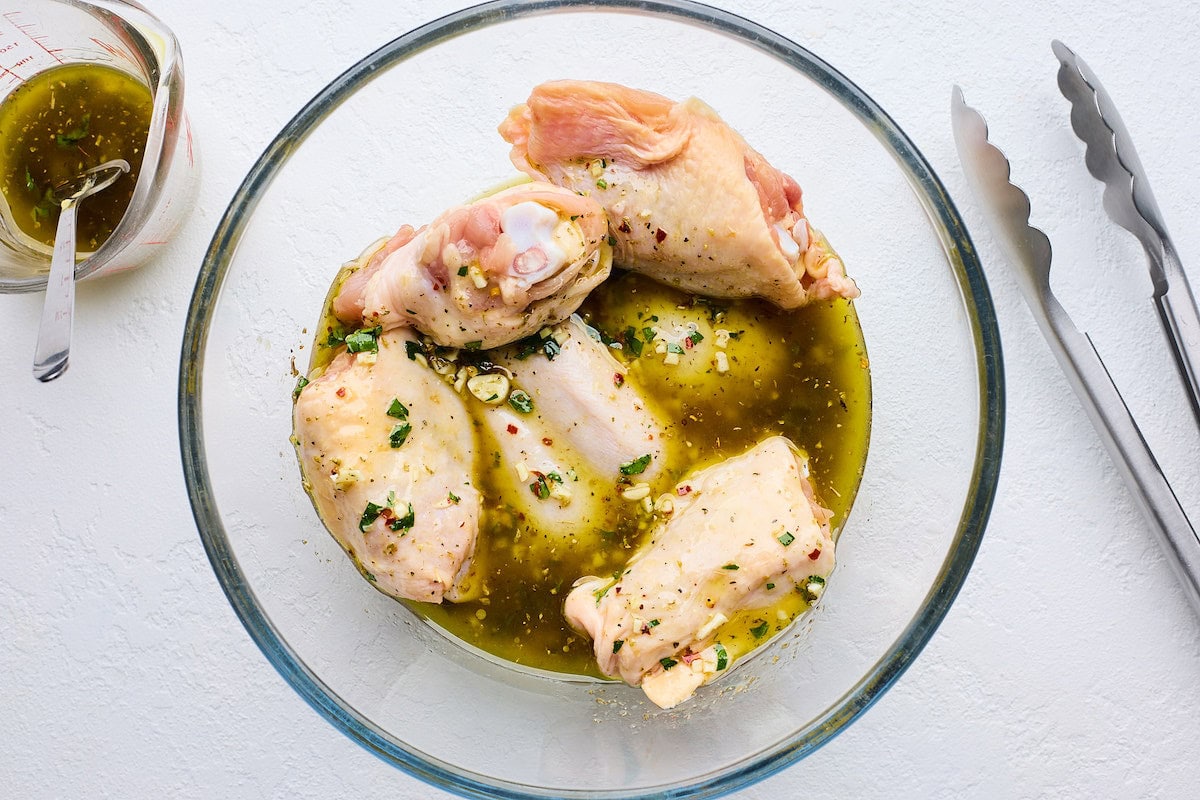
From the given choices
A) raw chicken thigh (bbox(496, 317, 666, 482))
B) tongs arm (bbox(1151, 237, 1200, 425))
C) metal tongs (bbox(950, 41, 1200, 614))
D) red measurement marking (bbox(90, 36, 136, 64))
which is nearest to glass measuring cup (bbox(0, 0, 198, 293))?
red measurement marking (bbox(90, 36, 136, 64))

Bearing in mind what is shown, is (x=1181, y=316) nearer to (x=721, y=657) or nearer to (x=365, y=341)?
(x=721, y=657)

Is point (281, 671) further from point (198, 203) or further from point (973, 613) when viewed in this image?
point (973, 613)

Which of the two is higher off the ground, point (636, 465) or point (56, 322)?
point (636, 465)

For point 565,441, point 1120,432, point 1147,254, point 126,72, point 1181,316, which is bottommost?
point 565,441

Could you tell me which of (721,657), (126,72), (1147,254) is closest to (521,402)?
(721,657)

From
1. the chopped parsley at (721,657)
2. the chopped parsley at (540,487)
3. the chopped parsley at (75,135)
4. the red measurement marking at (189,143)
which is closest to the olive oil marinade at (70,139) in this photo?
the chopped parsley at (75,135)

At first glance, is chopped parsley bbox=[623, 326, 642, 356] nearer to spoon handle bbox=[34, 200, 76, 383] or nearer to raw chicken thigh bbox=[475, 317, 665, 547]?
raw chicken thigh bbox=[475, 317, 665, 547]

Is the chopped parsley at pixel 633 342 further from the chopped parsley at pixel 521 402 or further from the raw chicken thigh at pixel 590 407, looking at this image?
the chopped parsley at pixel 521 402
